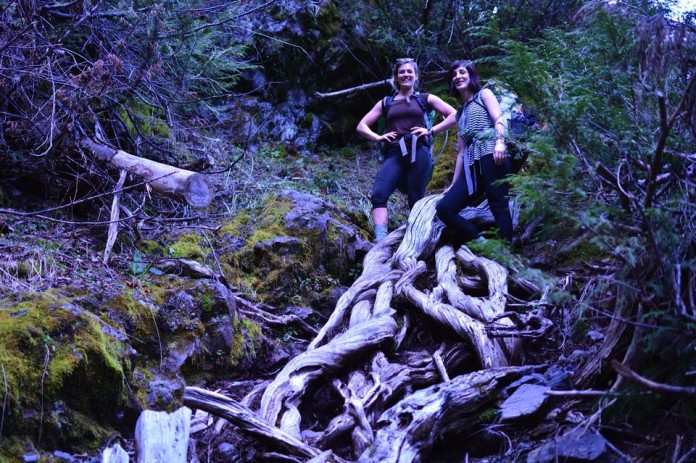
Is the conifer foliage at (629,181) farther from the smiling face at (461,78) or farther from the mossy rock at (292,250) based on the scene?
the mossy rock at (292,250)

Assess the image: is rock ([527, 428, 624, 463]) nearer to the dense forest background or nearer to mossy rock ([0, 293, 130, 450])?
the dense forest background

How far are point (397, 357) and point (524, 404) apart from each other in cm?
137

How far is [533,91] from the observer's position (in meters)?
3.53

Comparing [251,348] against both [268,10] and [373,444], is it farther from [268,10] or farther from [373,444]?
[268,10]

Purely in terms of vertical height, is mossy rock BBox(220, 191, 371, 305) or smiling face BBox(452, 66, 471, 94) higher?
smiling face BBox(452, 66, 471, 94)

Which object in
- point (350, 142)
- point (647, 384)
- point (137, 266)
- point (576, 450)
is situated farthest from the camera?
point (350, 142)

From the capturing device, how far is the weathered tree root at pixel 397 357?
3.45 meters

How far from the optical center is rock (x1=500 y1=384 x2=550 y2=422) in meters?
3.33

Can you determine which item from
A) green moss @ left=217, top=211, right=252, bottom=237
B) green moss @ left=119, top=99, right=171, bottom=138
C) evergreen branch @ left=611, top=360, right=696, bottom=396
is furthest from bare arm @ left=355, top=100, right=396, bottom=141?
evergreen branch @ left=611, top=360, right=696, bottom=396

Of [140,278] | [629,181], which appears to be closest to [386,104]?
[140,278]

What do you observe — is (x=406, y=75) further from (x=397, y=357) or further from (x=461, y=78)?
(x=397, y=357)

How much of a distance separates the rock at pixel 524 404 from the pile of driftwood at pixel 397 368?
0.13 metres

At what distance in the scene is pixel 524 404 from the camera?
339 centimetres

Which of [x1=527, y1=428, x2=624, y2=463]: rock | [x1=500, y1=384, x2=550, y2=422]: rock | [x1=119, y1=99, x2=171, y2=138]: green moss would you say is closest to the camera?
[x1=527, y1=428, x2=624, y2=463]: rock
